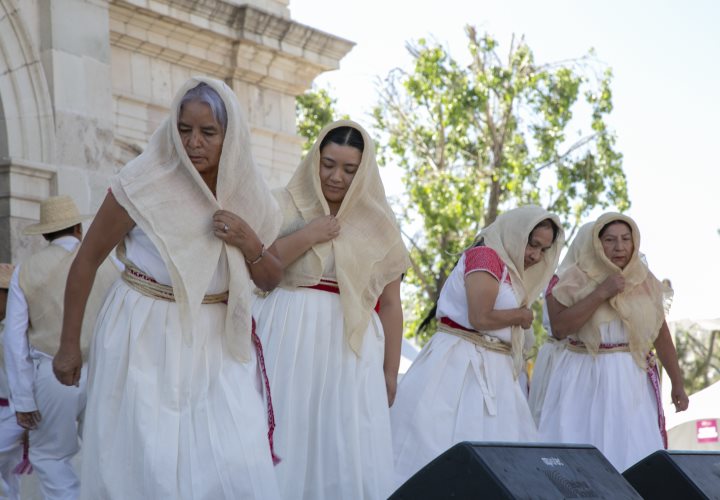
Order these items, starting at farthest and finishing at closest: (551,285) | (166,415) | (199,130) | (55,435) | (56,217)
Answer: (551,285) < (56,217) < (55,435) < (199,130) < (166,415)

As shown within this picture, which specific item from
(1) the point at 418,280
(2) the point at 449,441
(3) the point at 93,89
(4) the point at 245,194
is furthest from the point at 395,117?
(4) the point at 245,194

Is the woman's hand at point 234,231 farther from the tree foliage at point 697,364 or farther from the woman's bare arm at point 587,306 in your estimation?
the tree foliage at point 697,364

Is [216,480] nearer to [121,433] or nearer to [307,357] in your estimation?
[121,433]

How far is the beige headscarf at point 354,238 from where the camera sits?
6418 millimetres

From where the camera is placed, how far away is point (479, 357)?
764 cm

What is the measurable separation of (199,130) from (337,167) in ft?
5.12

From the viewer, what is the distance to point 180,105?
5.02 m

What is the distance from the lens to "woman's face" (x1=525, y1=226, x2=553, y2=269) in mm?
7762

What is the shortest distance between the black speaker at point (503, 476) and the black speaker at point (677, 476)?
0.63 m

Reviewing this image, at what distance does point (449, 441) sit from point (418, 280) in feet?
67.8

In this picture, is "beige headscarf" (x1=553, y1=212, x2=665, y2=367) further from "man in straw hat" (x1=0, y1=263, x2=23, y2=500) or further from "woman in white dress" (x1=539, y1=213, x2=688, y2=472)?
"man in straw hat" (x1=0, y1=263, x2=23, y2=500)

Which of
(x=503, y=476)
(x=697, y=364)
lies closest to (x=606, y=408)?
(x=503, y=476)

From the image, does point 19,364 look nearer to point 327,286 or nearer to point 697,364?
point 327,286

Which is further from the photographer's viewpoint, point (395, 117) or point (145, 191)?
point (395, 117)
